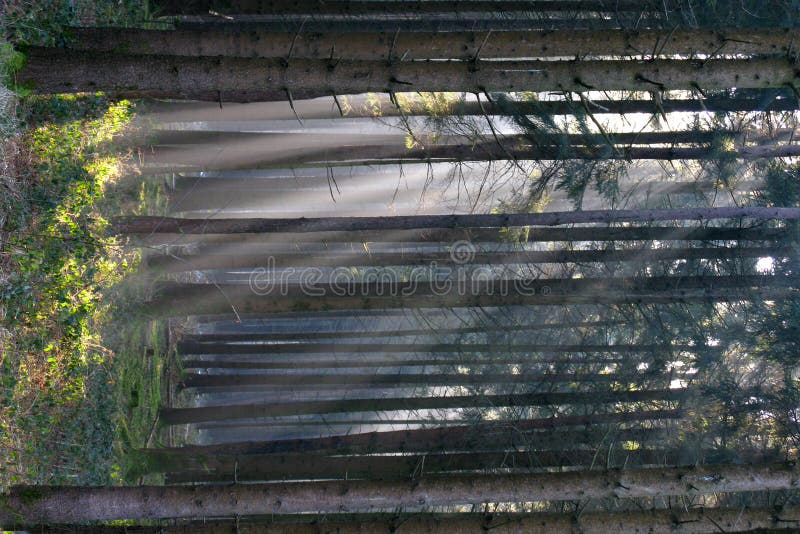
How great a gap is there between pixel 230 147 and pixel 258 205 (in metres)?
4.07

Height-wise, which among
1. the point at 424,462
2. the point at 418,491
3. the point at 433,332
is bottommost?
the point at 418,491

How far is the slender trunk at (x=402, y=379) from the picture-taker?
10.5 m

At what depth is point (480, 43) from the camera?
5.37 metres

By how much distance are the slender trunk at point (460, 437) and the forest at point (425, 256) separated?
0.04 m

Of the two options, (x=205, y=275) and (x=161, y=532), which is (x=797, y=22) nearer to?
(x=161, y=532)

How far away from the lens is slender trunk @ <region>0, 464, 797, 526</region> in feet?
18.2

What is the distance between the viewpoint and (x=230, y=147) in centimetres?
1098

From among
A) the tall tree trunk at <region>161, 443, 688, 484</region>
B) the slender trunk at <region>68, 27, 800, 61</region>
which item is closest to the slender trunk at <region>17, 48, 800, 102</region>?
the slender trunk at <region>68, 27, 800, 61</region>

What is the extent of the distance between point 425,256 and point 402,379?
→ 3.14 m

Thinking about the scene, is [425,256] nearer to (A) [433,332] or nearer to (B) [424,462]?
(A) [433,332]

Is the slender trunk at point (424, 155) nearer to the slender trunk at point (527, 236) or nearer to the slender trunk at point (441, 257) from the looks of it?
the slender trunk at point (527, 236)

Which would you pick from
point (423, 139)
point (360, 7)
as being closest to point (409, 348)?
point (423, 139)

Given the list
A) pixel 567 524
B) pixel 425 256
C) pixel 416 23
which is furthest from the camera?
pixel 425 256

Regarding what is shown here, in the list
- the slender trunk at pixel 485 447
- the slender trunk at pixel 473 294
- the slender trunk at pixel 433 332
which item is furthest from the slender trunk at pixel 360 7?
the slender trunk at pixel 485 447
